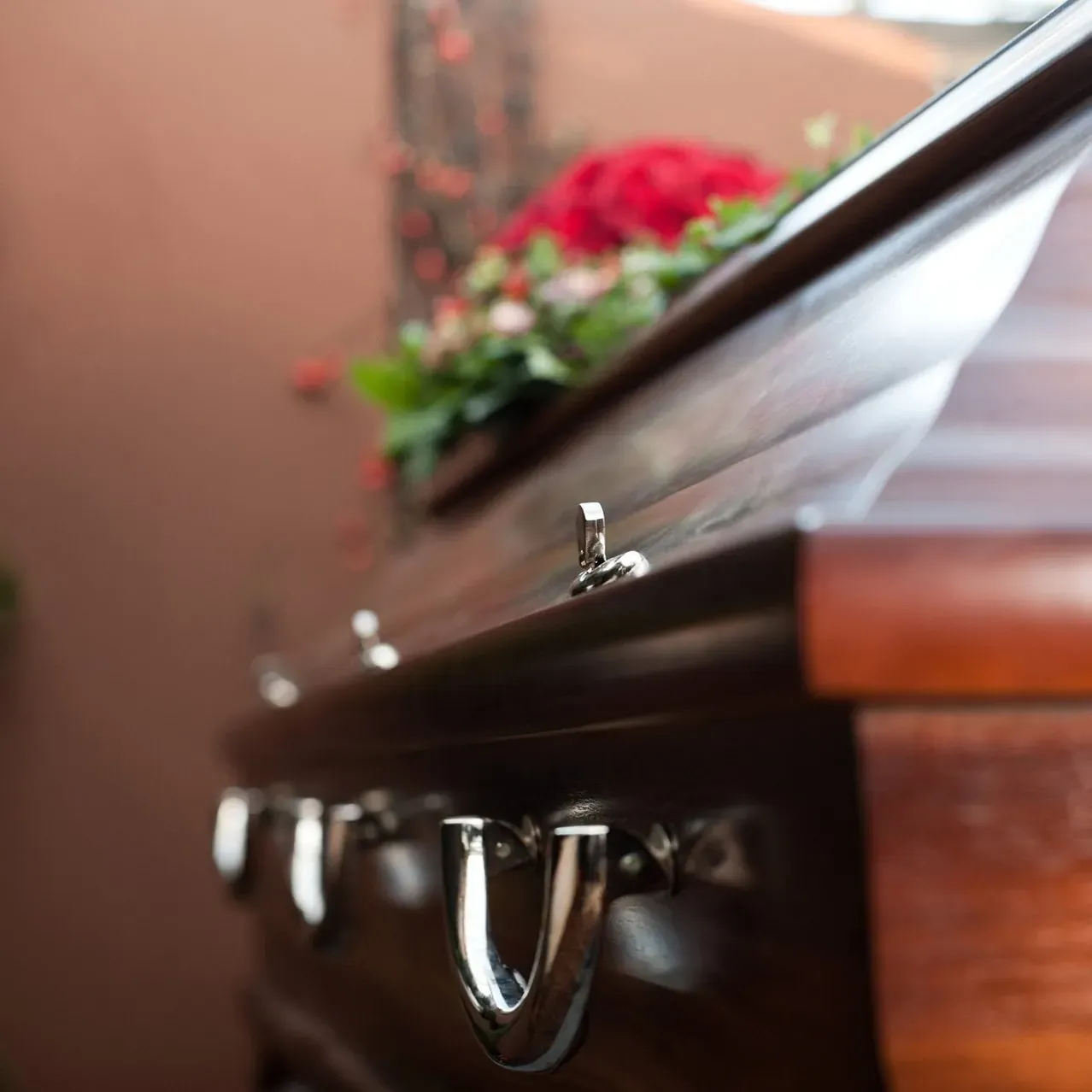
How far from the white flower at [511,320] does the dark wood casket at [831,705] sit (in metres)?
0.53

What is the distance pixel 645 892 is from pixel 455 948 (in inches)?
2.7

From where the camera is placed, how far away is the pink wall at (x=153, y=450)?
1.88 m

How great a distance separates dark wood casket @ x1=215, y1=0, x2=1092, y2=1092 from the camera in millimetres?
275

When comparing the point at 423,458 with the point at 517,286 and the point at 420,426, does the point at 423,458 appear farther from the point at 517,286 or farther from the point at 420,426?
the point at 517,286

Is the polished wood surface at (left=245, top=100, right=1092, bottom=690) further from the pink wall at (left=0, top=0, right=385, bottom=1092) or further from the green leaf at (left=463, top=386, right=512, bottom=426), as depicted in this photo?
the pink wall at (left=0, top=0, right=385, bottom=1092)

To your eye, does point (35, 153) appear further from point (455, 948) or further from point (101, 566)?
point (455, 948)

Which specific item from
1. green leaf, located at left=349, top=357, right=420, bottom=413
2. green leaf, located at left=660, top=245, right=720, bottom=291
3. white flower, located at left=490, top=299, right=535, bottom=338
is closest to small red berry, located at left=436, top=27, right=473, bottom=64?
green leaf, located at left=349, top=357, right=420, bottom=413

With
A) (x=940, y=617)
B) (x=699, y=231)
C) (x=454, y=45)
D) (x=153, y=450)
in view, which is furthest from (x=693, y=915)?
(x=454, y=45)

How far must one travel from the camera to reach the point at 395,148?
212 centimetres

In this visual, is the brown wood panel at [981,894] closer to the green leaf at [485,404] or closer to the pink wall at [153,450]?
the green leaf at [485,404]

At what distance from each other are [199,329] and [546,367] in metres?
1.06

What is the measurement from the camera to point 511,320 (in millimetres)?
1213

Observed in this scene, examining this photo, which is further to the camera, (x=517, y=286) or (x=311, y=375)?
(x=311, y=375)

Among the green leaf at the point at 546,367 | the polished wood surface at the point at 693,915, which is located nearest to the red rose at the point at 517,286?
the green leaf at the point at 546,367
